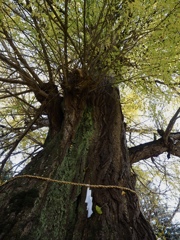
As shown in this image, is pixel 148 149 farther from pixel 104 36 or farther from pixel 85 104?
Result: pixel 104 36

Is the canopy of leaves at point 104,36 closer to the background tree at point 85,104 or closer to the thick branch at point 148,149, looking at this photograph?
the background tree at point 85,104

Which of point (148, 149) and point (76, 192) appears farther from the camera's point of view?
point (148, 149)

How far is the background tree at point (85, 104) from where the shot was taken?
1577 mm

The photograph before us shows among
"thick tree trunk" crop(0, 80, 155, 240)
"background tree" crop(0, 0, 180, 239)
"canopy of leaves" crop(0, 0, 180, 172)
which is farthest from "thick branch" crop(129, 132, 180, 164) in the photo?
"canopy of leaves" crop(0, 0, 180, 172)

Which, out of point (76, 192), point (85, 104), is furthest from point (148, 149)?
point (76, 192)

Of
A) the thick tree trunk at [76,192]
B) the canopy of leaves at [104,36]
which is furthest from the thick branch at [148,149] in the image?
the canopy of leaves at [104,36]

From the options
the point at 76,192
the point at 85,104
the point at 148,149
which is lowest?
the point at 76,192

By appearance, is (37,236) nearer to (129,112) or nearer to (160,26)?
(160,26)

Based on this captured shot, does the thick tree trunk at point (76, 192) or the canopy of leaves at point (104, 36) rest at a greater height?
the canopy of leaves at point (104, 36)

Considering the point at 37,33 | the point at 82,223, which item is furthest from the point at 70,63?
the point at 82,223

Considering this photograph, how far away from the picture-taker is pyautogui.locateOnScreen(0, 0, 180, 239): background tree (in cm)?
158

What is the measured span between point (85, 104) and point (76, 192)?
1.11 m

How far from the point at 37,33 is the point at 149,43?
0.92 m

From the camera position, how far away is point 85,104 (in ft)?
8.68
